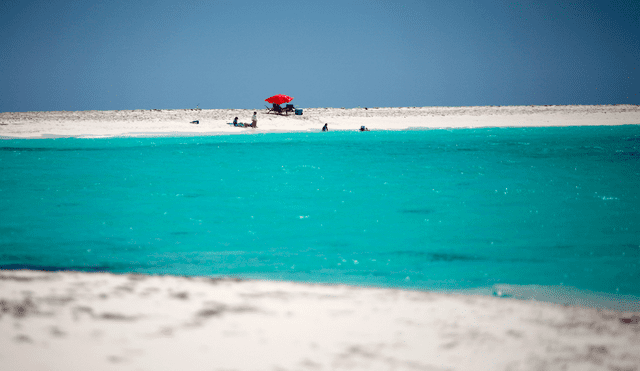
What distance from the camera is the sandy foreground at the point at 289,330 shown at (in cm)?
284

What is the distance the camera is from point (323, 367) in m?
2.76

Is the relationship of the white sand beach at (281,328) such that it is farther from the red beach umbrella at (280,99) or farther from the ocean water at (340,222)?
the red beach umbrella at (280,99)

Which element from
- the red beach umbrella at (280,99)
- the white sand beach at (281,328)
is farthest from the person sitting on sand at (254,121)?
the white sand beach at (281,328)

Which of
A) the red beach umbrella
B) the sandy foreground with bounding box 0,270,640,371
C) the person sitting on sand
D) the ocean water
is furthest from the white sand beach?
the red beach umbrella

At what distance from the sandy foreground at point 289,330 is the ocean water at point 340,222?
3.67 ft

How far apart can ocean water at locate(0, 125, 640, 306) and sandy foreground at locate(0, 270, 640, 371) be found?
3.67 feet

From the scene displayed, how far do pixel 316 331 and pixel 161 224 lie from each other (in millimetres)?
5779

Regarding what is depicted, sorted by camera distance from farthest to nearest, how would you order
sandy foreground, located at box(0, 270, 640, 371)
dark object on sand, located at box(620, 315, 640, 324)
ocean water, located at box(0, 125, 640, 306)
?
1. ocean water, located at box(0, 125, 640, 306)
2. dark object on sand, located at box(620, 315, 640, 324)
3. sandy foreground, located at box(0, 270, 640, 371)

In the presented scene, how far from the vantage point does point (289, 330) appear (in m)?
3.29

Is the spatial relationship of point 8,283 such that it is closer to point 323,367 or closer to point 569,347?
point 323,367

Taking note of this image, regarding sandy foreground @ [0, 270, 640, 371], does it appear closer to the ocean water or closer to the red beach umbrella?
the ocean water

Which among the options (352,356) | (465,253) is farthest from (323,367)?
(465,253)

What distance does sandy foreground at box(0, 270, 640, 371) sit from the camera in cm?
284

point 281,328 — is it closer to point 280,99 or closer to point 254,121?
point 254,121
